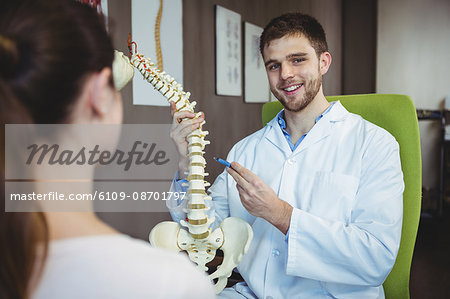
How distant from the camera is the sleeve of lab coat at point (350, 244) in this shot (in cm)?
116

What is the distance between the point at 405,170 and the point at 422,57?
178 inches

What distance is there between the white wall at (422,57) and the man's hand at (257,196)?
462 centimetres

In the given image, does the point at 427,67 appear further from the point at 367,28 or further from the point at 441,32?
the point at 367,28

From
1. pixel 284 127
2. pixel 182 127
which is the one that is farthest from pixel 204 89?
pixel 182 127

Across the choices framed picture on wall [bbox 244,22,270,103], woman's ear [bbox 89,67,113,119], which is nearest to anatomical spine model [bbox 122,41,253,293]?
woman's ear [bbox 89,67,113,119]

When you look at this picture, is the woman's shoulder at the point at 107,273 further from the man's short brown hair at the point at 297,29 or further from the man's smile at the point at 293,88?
the man's short brown hair at the point at 297,29

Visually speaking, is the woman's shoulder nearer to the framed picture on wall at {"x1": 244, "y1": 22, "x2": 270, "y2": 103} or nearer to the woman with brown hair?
the woman with brown hair

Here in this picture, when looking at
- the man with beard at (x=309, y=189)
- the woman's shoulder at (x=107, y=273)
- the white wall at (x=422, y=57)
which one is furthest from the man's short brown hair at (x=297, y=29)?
→ the white wall at (x=422, y=57)

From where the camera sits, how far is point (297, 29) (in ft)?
5.19

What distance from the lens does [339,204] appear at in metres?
1.30

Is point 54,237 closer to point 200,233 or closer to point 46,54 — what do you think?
point 46,54

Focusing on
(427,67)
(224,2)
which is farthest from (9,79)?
(427,67)

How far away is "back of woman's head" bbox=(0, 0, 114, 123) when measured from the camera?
468 mm

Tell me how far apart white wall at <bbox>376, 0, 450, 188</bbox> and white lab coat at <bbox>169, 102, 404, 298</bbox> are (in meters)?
4.25
